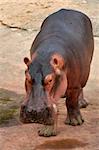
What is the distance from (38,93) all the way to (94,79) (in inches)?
132

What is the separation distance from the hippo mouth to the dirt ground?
0.54 metres

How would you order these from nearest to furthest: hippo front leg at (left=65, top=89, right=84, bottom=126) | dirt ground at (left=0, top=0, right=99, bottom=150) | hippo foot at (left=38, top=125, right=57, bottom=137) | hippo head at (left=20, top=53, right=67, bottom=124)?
hippo head at (left=20, top=53, right=67, bottom=124)
dirt ground at (left=0, top=0, right=99, bottom=150)
hippo foot at (left=38, top=125, right=57, bottom=137)
hippo front leg at (left=65, top=89, right=84, bottom=126)

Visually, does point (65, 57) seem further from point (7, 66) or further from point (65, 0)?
point (65, 0)

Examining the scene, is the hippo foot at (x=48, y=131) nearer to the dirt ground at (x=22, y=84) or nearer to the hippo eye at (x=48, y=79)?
the dirt ground at (x=22, y=84)

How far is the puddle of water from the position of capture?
514 centimetres

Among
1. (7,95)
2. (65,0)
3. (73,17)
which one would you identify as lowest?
(65,0)

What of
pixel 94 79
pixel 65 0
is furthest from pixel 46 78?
pixel 65 0

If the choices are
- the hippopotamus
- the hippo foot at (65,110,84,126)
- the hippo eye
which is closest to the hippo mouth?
the hippopotamus

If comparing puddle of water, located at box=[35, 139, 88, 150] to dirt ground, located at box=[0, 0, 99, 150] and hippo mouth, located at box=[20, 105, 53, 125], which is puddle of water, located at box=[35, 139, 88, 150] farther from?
hippo mouth, located at box=[20, 105, 53, 125]

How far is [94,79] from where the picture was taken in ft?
25.8

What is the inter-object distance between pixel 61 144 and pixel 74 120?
59 cm

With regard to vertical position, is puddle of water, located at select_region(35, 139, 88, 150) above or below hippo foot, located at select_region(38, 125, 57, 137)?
above

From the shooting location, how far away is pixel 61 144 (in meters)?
5.22

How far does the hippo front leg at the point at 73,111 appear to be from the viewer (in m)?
5.61
